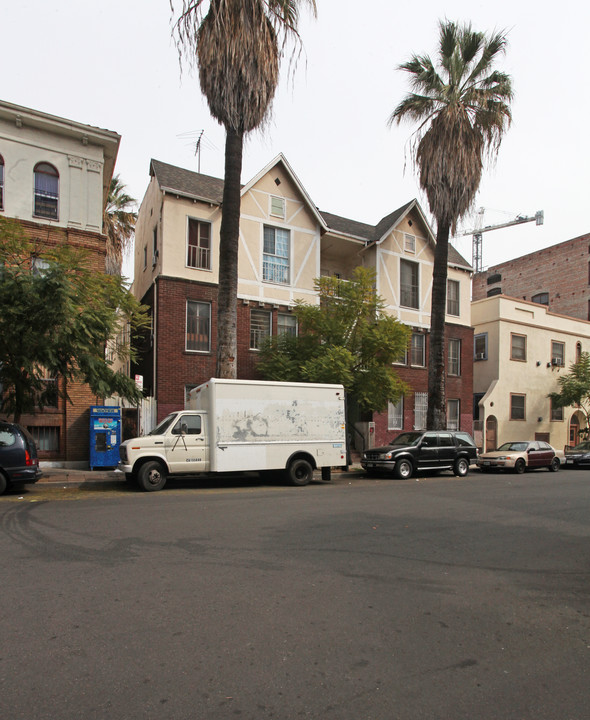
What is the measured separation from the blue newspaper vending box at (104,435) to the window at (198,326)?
183 inches

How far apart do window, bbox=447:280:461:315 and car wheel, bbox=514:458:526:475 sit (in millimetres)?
9812

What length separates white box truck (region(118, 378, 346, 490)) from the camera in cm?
1320

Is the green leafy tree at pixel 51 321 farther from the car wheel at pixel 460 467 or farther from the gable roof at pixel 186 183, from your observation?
the car wheel at pixel 460 467

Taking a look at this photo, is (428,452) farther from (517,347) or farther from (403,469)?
(517,347)

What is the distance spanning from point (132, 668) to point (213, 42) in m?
16.4

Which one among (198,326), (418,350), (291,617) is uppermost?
(198,326)

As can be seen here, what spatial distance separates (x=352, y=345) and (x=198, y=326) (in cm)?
619

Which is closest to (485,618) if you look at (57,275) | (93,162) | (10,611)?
(10,611)

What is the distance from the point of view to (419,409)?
88.1 ft

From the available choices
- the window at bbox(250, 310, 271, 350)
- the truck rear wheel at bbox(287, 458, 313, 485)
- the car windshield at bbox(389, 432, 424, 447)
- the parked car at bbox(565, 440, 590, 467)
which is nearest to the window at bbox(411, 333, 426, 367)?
the parked car at bbox(565, 440, 590, 467)

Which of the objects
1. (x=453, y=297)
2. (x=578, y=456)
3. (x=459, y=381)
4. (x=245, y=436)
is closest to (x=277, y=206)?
(x=453, y=297)

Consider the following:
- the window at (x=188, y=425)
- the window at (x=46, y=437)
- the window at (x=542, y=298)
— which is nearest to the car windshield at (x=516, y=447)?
the window at (x=188, y=425)

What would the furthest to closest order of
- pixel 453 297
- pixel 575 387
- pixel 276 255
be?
pixel 575 387, pixel 453 297, pixel 276 255

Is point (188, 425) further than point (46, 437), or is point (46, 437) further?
point (46, 437)
